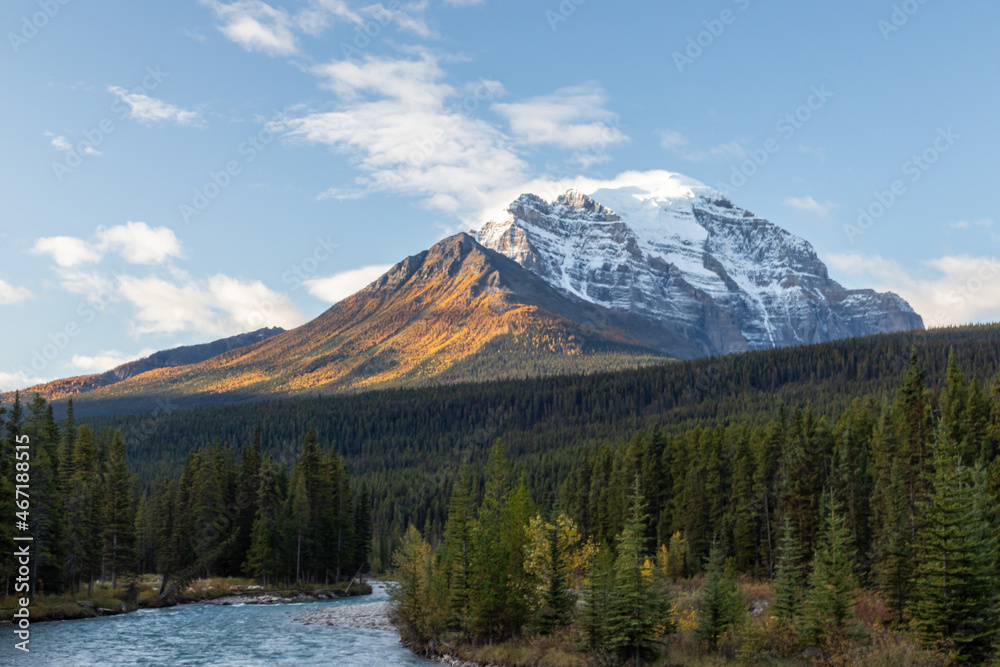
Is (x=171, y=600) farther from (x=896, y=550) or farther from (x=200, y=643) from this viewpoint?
(x=896, y=550)

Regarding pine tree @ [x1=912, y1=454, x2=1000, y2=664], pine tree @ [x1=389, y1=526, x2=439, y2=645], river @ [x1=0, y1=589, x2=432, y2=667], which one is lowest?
river @ [x1=0, y1=589, x2=432, y2=667]

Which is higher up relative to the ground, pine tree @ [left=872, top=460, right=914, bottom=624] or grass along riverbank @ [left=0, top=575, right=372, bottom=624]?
pine tree @ [left=872, top=460, right=914, bottom=624]

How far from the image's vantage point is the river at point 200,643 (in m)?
48.8

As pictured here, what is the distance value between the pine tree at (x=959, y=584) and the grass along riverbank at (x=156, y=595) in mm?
58516

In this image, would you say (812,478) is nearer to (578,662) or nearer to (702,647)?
(702,647)

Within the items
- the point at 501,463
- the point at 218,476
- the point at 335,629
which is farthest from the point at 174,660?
the point at 218,476

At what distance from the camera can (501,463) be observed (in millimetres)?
55406

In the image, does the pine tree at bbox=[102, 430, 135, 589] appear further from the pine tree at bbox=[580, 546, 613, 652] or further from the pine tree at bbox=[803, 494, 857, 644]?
the pine tree at bbox=[803, 494, 857, 644]

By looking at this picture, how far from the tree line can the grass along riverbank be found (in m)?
27.9

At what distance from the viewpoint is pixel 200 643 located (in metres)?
55.9

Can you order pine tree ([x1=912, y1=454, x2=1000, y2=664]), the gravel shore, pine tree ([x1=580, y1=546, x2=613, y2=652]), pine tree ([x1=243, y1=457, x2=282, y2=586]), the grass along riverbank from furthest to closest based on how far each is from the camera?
1. pine tree ([x1=243, y1=457, x2=282, y2=586])
2. the gravel shore
3. the grass along riverbank
4. pine tree ([x1=580, y1=546, x2=613, y2=652])
5. pine tree ([x1=912, y1=454, x2=1000, y2=664])

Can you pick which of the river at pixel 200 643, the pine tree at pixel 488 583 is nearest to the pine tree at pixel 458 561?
the pine tree at pixel 488 583

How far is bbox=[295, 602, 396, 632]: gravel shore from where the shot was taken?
225ft

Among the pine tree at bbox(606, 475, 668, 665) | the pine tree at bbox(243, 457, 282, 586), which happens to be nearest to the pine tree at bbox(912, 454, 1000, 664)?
the pine tree at bbox(606, 475, 668, 665)
